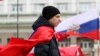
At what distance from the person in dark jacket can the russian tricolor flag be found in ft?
18.5

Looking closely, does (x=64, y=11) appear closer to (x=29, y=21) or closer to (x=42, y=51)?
(x=29, y=21)

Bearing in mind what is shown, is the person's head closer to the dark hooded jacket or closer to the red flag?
the dark hooded jacket

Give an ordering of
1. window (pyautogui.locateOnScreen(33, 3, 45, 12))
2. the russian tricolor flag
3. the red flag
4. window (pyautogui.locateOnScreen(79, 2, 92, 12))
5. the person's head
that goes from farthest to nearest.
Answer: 1. window (pyautogui.locateOnScreen(33, 3, 45, 12))
2. window (pyautogui.locateOnScreen(79, 2, 92, 12))
3. the russian tricolor flag
4. the person's head
5. the red flag

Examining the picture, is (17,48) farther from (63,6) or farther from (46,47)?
(63,6)

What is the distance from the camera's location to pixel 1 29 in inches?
1507

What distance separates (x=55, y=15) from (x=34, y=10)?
35084mm

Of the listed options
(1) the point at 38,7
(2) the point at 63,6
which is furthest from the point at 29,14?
(2) the point at 63,6

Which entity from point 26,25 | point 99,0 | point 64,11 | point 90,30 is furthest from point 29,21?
point 90,30

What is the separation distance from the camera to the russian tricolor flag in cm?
1032

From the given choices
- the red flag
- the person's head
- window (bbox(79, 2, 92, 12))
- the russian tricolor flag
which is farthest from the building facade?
the red flag

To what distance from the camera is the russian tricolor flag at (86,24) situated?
10320 mm

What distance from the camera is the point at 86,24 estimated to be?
1059 cm

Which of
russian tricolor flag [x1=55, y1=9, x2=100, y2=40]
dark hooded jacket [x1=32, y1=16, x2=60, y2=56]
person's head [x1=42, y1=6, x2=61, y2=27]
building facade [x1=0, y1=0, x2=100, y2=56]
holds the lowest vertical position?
building facade [x1=0, y1=0, x2=100, y2=56]

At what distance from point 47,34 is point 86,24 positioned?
20.2 ft
